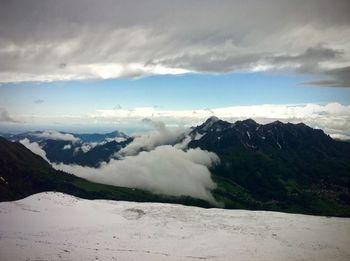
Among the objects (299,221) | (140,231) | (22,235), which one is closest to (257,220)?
(299,221)

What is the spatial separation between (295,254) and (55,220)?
2669cm

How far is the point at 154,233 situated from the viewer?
38.6 meters

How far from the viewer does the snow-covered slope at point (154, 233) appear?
3225 centimetres

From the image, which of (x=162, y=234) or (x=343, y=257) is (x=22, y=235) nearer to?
(x=162, y=234)

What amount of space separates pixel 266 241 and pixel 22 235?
25088mm

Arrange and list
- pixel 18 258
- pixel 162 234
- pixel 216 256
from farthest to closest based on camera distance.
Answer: pixel 162 234 → pixel 216 256 → pixel 18 258

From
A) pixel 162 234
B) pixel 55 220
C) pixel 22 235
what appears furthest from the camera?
pixel 55 220

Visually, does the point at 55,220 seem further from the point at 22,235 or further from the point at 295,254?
the point at 295,254

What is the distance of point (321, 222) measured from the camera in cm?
4594

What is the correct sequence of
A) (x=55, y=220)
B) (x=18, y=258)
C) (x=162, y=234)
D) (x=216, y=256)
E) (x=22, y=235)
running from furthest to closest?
1. (x=55, y=220)
2. (x=162, y=234)
3. (x=22, y=235)
4. (x=216, y=256)
5. (x=18, y=258)

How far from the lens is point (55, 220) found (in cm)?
4125

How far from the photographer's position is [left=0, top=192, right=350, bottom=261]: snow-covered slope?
3225 centimetres

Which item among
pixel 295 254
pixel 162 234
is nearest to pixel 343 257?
pixel 295 254

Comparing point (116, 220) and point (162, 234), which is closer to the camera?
point (162, 234)
